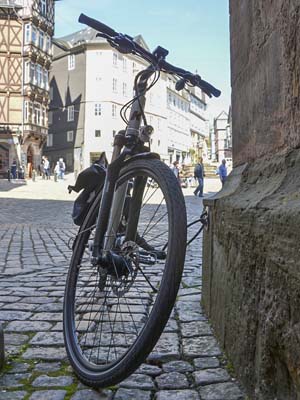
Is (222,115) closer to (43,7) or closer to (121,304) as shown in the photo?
(43,7)

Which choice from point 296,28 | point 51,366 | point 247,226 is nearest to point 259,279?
point 247,226

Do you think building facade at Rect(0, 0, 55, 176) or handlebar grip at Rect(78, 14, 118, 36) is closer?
handlebar grip at Rect(78, 14, 118, 36)

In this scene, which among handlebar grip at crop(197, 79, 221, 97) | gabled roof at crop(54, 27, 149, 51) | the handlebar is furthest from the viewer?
gabled roof at crop(54, 27, 149, 51)

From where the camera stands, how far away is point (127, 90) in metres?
53.8

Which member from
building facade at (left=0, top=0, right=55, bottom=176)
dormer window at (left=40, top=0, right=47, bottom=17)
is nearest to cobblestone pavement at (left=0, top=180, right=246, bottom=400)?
building facade at (left=0, top=0, right=55, bottom=176)

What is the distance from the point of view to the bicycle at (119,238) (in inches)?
77.7

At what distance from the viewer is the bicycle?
197 cm

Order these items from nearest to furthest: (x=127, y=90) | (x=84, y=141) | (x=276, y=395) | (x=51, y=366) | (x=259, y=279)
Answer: (x=276, y=395)
(x=259, y=279)
(x=51, y=366)
(x=84, y=141)
(x=127, y=90)

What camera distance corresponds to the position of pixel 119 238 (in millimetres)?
2283

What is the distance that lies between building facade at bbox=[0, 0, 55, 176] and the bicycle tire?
122 ft

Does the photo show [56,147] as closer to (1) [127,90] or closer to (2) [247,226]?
(1) [127,90]

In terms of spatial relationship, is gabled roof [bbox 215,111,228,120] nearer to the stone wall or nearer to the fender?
the stone wall

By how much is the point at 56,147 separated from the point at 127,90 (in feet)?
32.8

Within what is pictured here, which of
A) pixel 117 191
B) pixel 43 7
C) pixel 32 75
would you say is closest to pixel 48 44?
pixel 43 7
